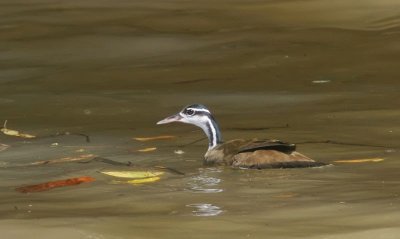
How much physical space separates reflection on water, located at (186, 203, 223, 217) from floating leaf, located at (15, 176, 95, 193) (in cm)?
→ 112

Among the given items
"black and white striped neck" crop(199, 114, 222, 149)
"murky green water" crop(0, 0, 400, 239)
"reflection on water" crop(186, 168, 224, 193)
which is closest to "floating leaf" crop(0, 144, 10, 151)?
"murky green water" crop(0, 0, 400, 239)

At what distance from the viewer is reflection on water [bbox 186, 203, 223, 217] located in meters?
6.32

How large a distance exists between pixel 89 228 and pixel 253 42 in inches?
355

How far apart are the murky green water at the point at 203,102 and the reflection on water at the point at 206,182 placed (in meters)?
0.01

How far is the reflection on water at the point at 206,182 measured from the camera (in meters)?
7.20

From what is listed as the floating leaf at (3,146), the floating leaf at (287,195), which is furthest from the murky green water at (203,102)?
the floating leaf at (3,146)

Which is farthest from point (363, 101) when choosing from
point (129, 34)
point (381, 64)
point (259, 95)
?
point (129, 34)

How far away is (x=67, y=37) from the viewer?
15.5 m

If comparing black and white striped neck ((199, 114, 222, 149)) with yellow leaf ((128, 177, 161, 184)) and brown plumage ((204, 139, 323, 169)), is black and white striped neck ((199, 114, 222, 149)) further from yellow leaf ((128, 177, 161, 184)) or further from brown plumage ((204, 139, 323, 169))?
yellow leaf ((128, 177, 161, 184))

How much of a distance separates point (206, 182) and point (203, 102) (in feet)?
14.1

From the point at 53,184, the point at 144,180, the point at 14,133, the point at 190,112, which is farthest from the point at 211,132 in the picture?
the point at 14,133

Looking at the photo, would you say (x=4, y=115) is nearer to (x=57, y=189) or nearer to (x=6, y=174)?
(x=6, y=174)

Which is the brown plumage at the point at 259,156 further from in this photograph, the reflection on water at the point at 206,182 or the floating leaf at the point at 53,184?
the floating leaf at the point at 53,184

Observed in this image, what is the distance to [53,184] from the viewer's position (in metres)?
7.50
